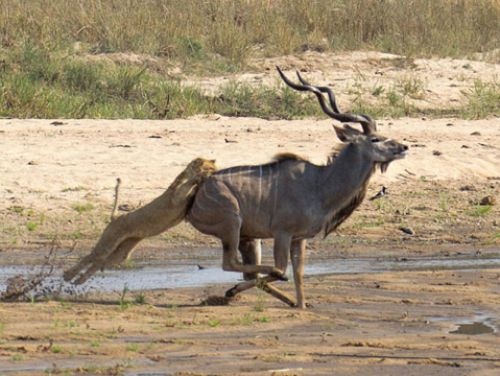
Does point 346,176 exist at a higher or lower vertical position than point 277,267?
higher

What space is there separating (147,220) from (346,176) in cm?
146

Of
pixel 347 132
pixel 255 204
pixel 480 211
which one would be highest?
pixel 347 132

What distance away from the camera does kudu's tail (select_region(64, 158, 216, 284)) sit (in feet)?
33.8

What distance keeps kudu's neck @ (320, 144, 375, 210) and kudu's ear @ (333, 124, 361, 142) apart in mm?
58

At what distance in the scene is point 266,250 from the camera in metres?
13.0

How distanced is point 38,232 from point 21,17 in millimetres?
7130

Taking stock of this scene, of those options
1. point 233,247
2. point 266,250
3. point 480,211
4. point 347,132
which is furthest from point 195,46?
point 233,247

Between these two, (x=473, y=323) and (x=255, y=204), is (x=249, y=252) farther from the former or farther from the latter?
(x=473, y=323)

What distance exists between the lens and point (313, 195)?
10.4m

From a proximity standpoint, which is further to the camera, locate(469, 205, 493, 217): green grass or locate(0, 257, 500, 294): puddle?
locate(469, 205, 493, 217): green grass

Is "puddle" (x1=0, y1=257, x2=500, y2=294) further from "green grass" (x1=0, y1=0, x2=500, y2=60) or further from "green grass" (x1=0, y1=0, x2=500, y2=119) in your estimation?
"green grass" (x1=0, y1=0, x2=500, y2=60)

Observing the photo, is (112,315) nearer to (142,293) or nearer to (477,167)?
(142,293)

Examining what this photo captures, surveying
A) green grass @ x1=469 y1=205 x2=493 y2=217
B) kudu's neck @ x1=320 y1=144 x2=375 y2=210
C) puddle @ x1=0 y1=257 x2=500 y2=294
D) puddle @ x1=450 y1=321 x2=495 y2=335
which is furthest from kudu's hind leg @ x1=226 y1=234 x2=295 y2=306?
green grass @ x1=469 y1=205 x2=493 y2=217

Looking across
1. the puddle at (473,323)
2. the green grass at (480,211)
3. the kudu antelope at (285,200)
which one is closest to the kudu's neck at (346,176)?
the kudu antelope at (285,200)
